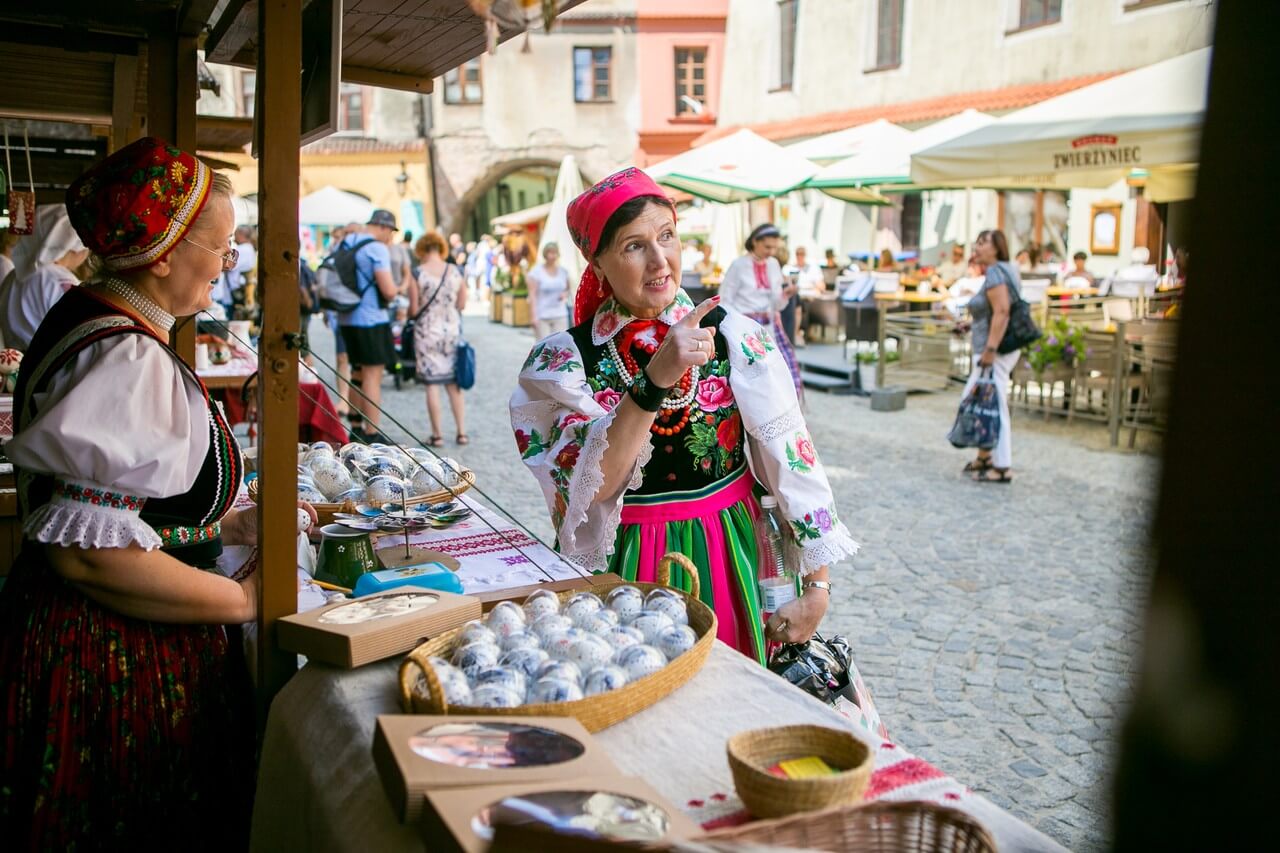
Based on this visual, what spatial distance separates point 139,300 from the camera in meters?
2.02

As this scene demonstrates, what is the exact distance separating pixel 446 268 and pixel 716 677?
7.82 m

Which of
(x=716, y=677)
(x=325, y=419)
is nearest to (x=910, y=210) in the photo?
(x=325, y=419)

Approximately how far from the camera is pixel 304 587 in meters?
2.46

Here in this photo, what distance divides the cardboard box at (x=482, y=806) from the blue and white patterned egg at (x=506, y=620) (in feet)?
1.76

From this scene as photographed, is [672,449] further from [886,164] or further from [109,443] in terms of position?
[886,164]

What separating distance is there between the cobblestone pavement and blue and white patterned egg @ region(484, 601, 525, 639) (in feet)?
3.08

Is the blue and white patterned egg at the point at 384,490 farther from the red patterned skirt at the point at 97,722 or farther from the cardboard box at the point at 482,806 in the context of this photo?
the cardboard box at the point at 482,806

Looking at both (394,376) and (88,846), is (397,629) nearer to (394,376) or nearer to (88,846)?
(88,846)

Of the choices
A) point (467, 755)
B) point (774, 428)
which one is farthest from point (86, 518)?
point (774, 428)

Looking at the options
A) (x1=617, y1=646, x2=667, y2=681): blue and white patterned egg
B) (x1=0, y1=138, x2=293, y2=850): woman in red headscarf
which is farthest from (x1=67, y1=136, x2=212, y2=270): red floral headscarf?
(x1=617, y1=646, x2=667, y2=681): blue and white patterned egg

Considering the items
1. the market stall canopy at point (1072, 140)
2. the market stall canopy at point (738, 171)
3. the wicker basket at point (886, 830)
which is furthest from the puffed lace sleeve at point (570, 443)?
the market stall canopy at point (738, 171)

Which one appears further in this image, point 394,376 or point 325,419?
point 394,376

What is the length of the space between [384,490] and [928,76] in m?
20.1

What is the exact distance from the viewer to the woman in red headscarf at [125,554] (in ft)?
5.96
